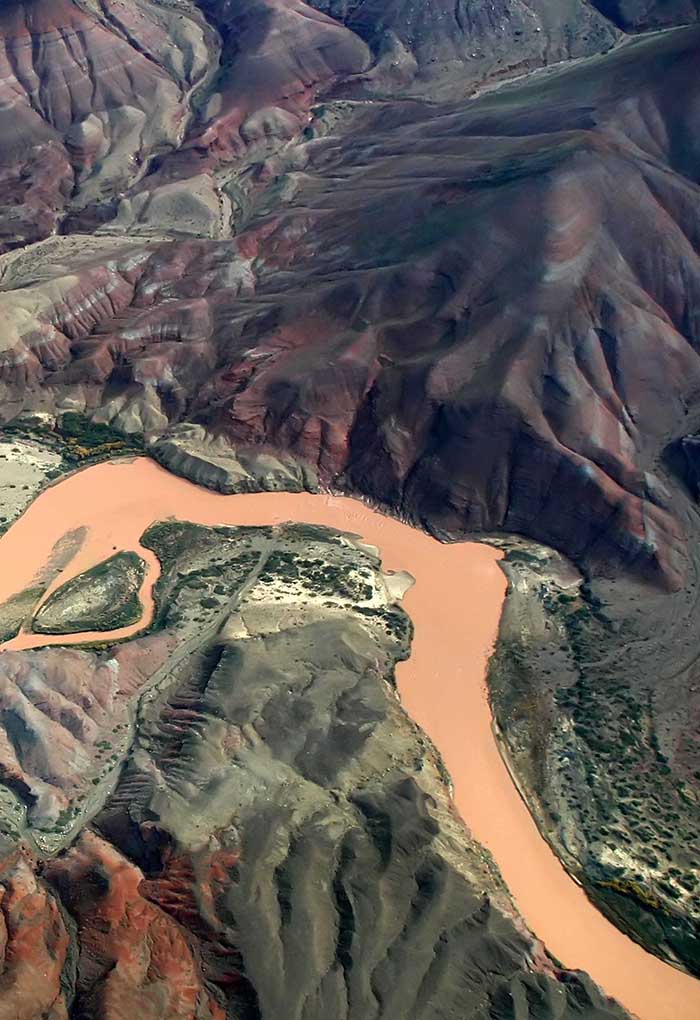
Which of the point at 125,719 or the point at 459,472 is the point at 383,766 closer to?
the point at 125,719

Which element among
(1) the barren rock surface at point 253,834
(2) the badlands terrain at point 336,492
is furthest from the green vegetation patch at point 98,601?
(1) the barren rock surface at point 253,834

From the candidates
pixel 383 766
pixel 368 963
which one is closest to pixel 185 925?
pixel 368 963

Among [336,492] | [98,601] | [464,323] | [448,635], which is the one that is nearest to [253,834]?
[448,635]

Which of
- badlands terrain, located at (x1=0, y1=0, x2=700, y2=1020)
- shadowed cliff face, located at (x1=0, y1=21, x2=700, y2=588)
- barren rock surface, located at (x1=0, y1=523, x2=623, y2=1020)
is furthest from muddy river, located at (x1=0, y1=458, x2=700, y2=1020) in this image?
shadowed cliff face, located at (x1=0, y1=21, x2=700, y2=588)

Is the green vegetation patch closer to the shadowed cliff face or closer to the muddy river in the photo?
the muddy river

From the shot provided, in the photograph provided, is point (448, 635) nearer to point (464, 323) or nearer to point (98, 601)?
point (98, 601)
